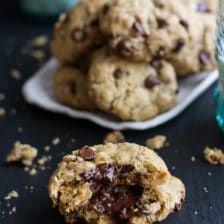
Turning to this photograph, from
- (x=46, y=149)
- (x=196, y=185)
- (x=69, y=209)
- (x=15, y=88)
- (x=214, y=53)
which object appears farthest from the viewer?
(x=15, y=88)

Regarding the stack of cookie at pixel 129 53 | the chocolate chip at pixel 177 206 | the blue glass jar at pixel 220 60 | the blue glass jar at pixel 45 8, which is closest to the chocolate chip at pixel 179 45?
the stack of cookie at pixel 129 53

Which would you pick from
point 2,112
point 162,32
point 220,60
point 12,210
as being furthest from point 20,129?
point 220,60

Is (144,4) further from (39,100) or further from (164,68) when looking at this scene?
(39,100)

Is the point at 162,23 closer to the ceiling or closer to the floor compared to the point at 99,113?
closer to the ceiling

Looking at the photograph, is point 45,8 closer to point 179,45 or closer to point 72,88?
point 72,88

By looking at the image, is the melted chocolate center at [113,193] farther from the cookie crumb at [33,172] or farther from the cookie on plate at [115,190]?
the cookie crumb at [33,172]

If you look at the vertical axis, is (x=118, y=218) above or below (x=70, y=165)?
below

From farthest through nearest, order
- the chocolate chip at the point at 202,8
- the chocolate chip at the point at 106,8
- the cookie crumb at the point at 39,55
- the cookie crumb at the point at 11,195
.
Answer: the cookie crumb at the point at 39,55 < the chocolate chip at the point at 202,8 < the chocolate chip at the point at 106,8 < the cookie crumb at the point at 11,195

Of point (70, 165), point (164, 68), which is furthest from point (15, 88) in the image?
point (70, 165)
